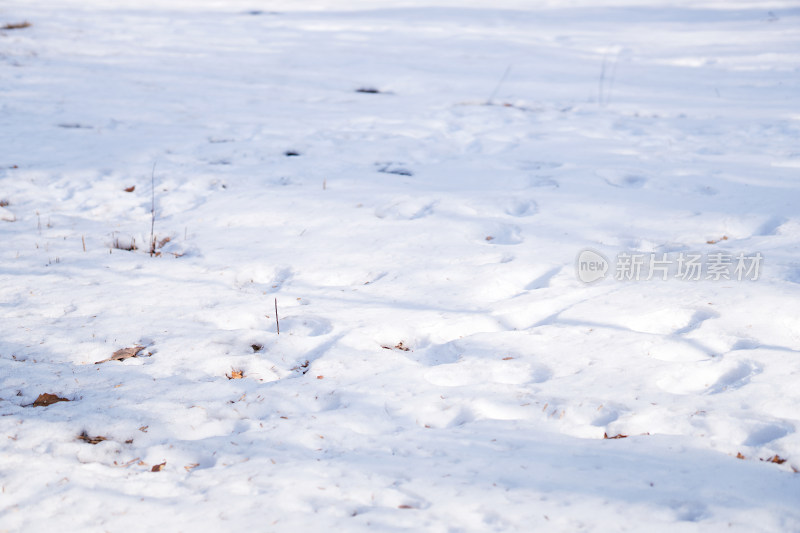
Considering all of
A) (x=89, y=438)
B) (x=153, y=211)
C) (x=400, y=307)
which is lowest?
(x=89, y=438)

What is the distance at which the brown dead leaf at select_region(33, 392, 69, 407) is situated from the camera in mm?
2174

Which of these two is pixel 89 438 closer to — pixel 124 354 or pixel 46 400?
pixel 46 400

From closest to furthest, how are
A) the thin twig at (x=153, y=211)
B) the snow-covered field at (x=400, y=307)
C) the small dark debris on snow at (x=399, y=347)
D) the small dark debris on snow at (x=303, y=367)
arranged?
A: 1. the snow-covered field at (x=400, y=307)
2. the small dark debris on snow at (x=303, y=367)
3. the small dark debris on snow at (x=399, y=347)
4. the thin twig at (x=153, y=211)

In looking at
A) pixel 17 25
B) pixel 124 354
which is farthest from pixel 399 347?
pixel 17 25

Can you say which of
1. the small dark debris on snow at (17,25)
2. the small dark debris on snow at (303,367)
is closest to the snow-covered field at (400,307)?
the small dark debris on snow at (303,367)

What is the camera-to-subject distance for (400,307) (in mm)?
2900

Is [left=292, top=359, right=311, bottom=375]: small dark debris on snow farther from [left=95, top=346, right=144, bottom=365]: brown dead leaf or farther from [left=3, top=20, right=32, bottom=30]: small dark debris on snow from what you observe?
[left=3, top=20, right=32, bottom=30]: small dark debris on snow

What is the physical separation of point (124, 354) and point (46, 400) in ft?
1.28

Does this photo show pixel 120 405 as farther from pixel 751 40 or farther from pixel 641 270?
pixel 751 40

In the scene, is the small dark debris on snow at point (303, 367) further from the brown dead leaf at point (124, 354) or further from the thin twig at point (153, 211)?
the thin twig at point (153, 211)

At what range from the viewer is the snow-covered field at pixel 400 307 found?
177cm

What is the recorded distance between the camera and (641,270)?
10.2ft

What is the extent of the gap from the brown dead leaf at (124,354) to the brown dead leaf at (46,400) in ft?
0.92

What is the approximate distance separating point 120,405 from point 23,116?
4.96 m
